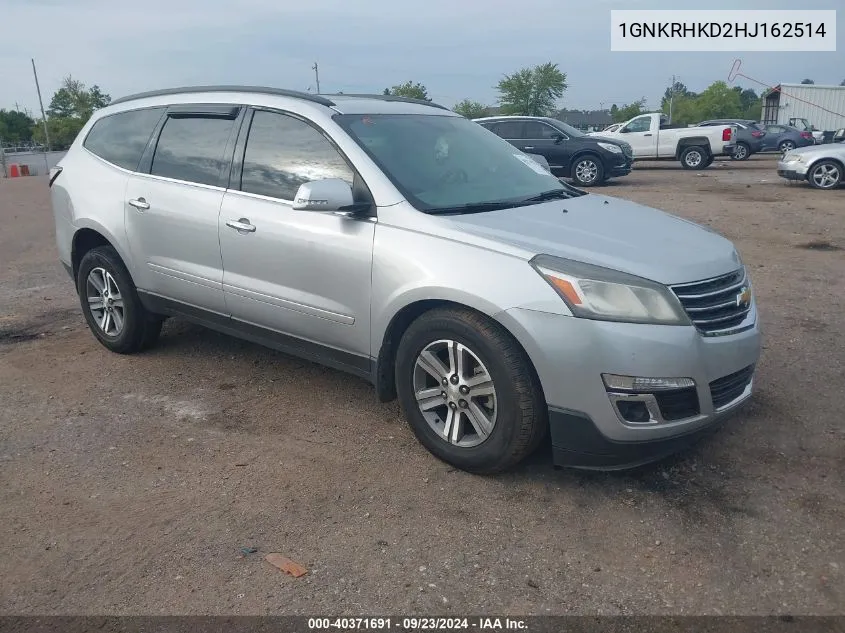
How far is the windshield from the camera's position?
389cm

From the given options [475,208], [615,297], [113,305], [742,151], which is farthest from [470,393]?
[742,151]

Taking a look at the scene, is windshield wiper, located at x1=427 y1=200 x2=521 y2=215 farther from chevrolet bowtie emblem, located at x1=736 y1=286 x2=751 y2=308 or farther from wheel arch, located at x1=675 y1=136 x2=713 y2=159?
wheel arch, located at x1=675 y1=136 x2=713 y2=159

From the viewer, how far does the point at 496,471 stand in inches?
136

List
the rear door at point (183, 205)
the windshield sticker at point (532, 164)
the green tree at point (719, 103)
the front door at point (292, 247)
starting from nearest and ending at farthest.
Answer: the front door at point (292, 247), the rear door at point (183, 205), the windshield sticker at point (532, 164), the green tree at point (719, 103)

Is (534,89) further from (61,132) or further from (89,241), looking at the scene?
(89,241)

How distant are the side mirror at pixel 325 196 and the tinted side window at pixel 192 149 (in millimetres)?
1092

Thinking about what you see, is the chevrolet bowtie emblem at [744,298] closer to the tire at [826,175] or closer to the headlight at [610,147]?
the tire at [826,175]

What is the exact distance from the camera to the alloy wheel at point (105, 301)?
17.4 feet

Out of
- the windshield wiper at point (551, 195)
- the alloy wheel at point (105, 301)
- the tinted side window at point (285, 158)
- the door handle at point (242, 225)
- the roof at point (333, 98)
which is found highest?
the roof at point (333, 98)

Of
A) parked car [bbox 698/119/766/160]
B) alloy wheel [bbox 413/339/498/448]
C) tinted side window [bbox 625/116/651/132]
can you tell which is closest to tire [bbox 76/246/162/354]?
alloy wheel [bbox 413/339/498/448]

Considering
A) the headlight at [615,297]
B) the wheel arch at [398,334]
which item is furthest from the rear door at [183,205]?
the headlight at [615,297]

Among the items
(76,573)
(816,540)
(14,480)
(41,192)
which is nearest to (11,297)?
(14,480)

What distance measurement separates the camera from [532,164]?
4.82 meters

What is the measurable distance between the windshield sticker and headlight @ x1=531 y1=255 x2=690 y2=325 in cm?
175
